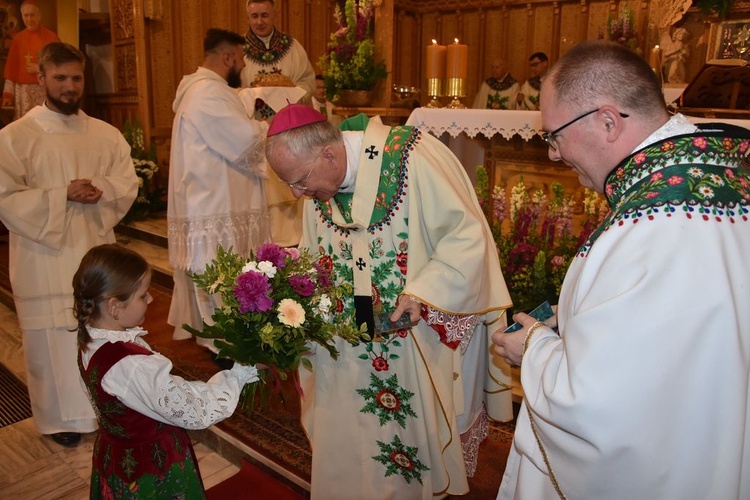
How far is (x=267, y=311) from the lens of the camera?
1932mm

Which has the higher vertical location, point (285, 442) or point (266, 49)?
A: point (266, 49)

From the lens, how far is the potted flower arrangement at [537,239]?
389 cm

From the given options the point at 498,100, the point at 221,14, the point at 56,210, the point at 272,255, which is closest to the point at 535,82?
the point at 498,100

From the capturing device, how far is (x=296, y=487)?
3.10 metres

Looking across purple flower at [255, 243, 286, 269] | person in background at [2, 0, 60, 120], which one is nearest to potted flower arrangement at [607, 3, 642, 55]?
purple flower at [255, 243, 286, 269]

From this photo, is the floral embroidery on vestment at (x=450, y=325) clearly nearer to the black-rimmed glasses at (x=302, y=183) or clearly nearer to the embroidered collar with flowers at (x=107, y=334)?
the black-rimmed glasses at (x=302, y=183)

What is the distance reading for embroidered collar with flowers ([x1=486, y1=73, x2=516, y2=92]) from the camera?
10312 millimetres

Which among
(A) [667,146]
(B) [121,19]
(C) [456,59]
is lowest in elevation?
(A) [667,146]

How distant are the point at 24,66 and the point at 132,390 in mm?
8689

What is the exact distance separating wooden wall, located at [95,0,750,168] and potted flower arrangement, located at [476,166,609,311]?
3936 mm

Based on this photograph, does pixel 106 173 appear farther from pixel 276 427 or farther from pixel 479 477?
pixel 479 477

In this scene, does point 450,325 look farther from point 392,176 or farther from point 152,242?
point 152,242

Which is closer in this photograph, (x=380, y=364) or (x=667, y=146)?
(x=667, y=146)

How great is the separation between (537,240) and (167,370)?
2.92 m
